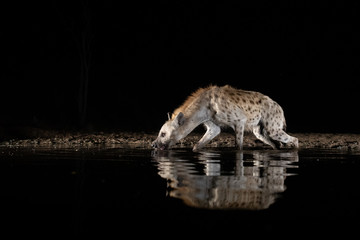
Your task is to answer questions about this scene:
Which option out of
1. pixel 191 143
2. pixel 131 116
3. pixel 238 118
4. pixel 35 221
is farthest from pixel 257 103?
pixel 131 116

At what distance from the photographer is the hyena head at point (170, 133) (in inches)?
456

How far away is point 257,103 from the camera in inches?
483

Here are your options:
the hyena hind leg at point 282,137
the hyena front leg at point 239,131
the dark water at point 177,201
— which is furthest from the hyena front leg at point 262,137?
the dark water at point 177,201

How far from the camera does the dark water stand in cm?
331

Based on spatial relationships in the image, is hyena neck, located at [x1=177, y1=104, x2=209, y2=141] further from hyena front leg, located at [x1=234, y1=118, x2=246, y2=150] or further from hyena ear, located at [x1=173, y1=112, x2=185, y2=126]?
hyena front leg, located at [x1=234, y1=118, x2=246, y2=150]

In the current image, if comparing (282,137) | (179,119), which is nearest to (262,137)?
(282,137)

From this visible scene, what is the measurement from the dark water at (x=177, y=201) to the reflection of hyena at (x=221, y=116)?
4.70 m

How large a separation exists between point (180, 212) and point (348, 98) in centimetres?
2512

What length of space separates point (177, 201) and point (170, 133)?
7.45 metres

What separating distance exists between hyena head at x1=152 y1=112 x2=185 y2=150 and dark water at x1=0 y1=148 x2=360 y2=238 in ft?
15.0

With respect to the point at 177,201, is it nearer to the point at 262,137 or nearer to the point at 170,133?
the point at 170,133

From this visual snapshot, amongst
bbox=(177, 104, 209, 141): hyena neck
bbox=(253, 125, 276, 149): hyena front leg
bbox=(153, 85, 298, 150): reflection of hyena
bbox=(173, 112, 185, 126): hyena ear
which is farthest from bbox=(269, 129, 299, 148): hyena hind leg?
bbox=(173, 112, 185, 126): hyena ear

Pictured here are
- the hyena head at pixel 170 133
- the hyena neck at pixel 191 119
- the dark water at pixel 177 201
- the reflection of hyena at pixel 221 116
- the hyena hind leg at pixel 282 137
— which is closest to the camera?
the dark water at pixel 177 201

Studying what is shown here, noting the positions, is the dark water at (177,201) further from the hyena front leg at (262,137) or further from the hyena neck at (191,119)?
the hyena front leg at (262,137)
